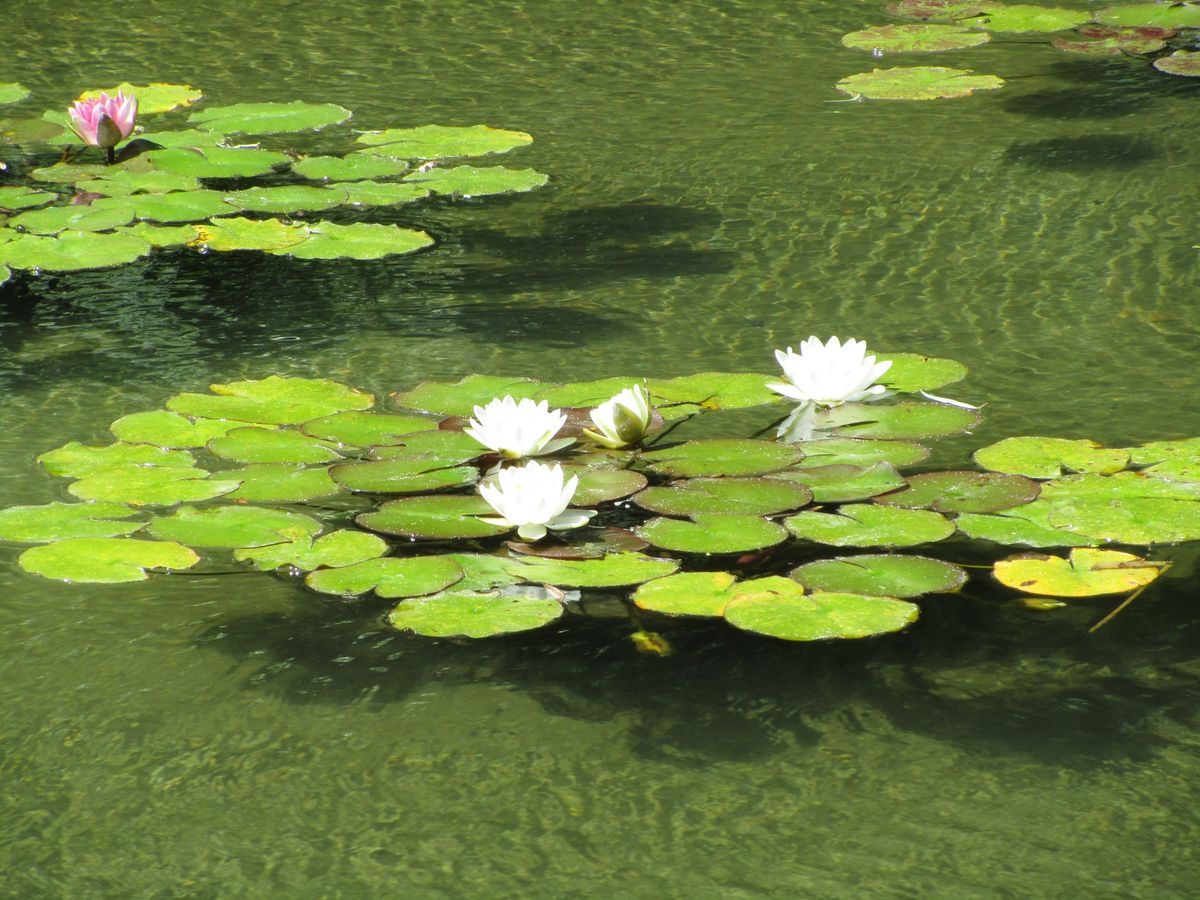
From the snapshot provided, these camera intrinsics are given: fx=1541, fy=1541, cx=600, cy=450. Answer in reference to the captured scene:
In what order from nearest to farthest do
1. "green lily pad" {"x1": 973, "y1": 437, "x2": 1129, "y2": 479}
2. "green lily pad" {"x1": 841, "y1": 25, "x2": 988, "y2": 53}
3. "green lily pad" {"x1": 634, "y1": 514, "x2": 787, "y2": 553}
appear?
"green lily pad" {"x1": 634, "y1": 514, "x2": 787, "y2": 553} < "green lily pad" {"x1": 973, "y1": 437, "x2": 1129, "y2": 479} < "green lily pad" {"x1": 841, "y1": 25, "x2": 988, "y2": 53}

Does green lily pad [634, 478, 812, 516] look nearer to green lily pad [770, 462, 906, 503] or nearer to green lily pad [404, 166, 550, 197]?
green lily pad [770, 462, 906, 503]

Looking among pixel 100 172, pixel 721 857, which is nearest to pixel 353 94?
pixel 100 172

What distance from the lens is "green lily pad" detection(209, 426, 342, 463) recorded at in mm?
2180

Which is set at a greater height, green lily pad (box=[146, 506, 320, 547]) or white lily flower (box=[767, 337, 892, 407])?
white lily flower (box=[767, 337, 892, 407])

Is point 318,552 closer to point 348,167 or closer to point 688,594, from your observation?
point 688,594

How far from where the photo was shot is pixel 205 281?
309 cm

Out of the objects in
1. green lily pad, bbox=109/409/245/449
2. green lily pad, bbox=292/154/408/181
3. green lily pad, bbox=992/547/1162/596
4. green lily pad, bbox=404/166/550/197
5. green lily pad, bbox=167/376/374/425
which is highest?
Result: green lily pad, bbox=292/154/408/181

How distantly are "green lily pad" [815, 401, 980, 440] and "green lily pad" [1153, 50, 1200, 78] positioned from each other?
7.61 ft

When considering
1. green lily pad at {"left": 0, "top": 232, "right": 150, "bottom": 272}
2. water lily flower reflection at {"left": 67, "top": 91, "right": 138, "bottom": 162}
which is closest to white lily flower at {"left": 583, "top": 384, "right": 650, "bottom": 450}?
green lily pad at {"left": 0, "top": 232, "right": 150, "bottom": 272}

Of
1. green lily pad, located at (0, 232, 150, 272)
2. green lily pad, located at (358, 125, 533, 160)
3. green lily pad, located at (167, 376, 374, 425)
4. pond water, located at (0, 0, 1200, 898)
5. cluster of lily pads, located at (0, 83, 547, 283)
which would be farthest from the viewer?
green lily pad, located at (358, 125, 533, 160)

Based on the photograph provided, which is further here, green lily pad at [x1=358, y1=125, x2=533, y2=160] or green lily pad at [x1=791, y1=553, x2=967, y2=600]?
green lily pad at [x1=358, y1=125, x2=533, y2=160]

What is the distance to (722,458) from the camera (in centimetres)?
212

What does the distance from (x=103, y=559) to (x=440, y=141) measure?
2121 millimetres

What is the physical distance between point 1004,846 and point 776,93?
122 inches
